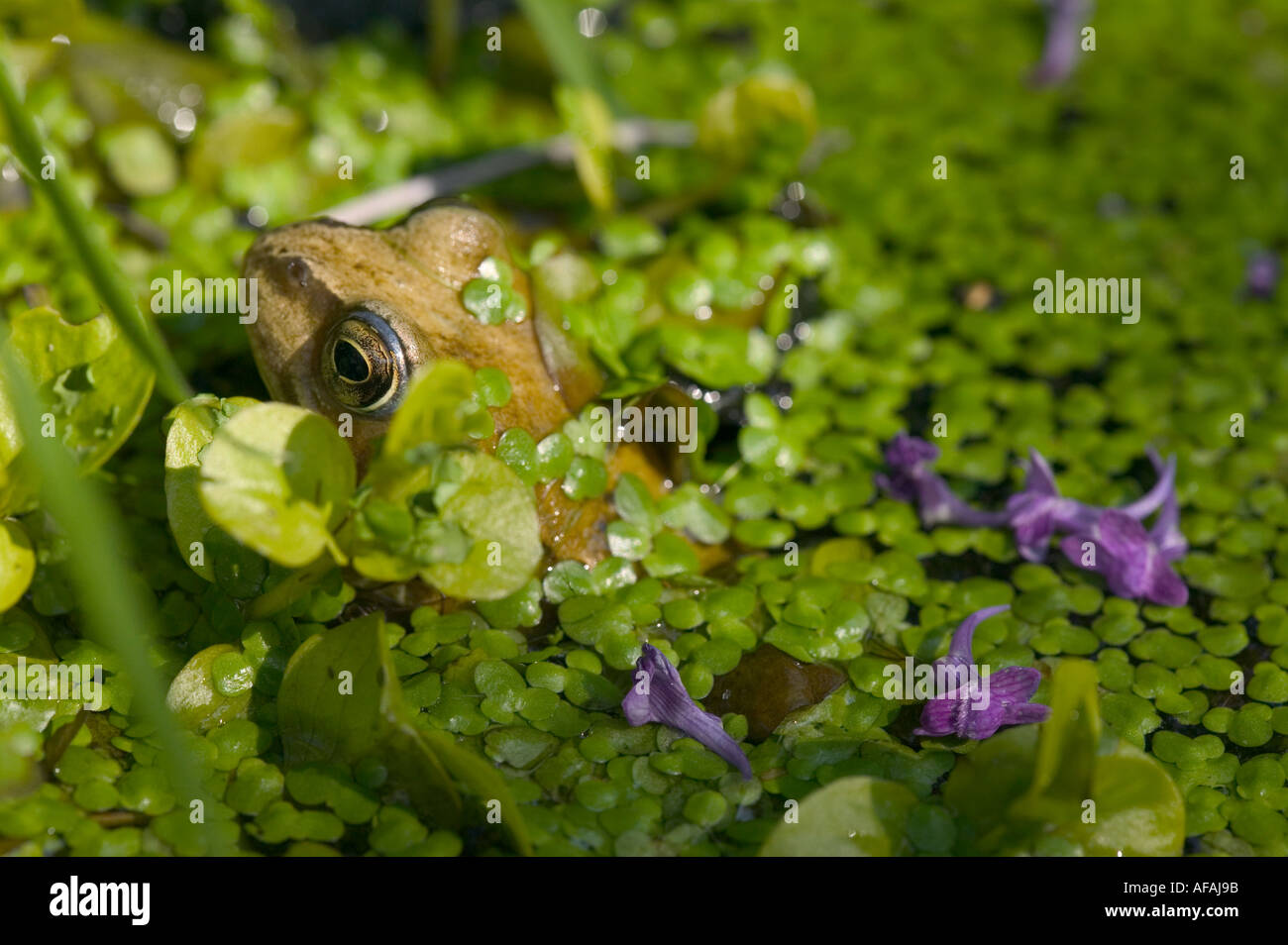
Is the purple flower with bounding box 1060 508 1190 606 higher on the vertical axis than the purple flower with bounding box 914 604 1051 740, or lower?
higher

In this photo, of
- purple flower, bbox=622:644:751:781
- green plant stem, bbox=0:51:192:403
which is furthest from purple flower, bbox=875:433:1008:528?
green plant stem, bbox=0:51:192:403

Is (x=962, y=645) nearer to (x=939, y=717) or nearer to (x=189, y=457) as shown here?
(x=939, y=717)

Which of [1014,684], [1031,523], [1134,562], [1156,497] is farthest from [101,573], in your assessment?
[1156,497]

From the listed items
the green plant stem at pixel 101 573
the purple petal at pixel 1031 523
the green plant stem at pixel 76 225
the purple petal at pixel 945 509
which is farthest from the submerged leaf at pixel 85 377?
the purple petal at pixel 1031 523

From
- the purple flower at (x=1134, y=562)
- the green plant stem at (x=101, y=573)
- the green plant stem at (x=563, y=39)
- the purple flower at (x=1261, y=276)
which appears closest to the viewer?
the green plant stem at (x=101, y=573)

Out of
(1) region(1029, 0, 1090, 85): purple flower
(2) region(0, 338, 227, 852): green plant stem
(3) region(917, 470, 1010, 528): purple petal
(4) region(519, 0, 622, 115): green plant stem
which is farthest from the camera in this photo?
(1) region(1029, 0, 1090, 85): purple flower

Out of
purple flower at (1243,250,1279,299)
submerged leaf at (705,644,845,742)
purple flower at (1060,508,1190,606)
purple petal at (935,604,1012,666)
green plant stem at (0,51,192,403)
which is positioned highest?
purple flower at (1243,250,1279,299)

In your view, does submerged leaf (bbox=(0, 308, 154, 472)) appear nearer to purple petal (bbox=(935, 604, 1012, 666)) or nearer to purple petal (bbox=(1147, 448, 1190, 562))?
purple petal (bbox=(935, 604, 1012, 666))

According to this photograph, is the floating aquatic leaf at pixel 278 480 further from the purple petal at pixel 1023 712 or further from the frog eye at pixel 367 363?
the purple petal at pixel 1023 712
